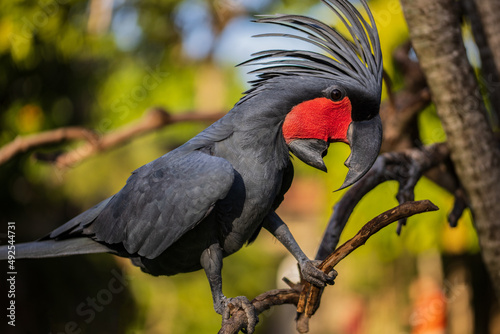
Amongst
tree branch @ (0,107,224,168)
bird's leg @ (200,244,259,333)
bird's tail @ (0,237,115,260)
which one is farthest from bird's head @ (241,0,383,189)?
tree branch @ (0,107,224,168)

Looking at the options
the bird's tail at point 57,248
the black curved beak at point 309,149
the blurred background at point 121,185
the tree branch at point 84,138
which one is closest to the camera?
the black curved beak at point 309,149

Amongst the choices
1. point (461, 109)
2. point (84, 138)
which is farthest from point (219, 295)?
point (84, 138)

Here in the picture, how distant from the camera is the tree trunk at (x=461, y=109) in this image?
2695 mm

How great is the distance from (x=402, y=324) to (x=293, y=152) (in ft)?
20.9

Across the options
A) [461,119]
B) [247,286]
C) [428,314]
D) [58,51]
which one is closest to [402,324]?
[428,314]

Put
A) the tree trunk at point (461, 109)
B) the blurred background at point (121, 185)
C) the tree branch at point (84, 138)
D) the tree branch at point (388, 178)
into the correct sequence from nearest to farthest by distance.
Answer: the tree branch at point (388, 178)
the tree trunk at point (461, 109)
the tree branch at point (84, 138)
the blurred background at point (121, 185)

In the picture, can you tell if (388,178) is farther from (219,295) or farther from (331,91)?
(219,295)

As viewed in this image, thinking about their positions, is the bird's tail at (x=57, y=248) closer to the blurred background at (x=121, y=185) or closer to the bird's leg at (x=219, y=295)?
the bird's leg at (x=219, y=295)

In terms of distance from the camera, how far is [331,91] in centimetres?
180

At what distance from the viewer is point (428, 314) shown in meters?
6.09

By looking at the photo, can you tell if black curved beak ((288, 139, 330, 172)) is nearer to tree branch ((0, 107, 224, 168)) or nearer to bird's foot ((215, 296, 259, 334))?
bird's foot ((215, 296, 259, 334))

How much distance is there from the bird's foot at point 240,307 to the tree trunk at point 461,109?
1656mm

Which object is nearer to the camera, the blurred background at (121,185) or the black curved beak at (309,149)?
the black curved beak at (309,149)

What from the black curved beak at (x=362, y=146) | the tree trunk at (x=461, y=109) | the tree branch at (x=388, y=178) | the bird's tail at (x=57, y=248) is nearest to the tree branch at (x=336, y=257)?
the black curved beak at (x=362, y=146)
